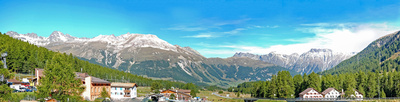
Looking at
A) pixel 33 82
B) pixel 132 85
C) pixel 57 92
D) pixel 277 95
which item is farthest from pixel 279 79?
pixel 57 92

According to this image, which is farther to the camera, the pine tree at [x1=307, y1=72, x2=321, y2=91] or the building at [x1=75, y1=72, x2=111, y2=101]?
the pine tree at [x1=307, y1=72, x2=321, y2=91]

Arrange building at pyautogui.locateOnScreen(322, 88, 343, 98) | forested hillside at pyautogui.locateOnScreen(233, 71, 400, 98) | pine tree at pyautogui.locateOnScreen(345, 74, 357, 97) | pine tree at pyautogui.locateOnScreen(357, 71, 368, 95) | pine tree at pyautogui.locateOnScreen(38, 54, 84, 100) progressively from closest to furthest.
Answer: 1. pine tree at pyautogui.locateOnScreen(38, 54, 84, 100)
2. pine tree at pyautogui.locateOnScreen(345, 74, 357, 97)
3. building at pyautogui.locateOnScreen(322, 88, 343, 98)
4. forested hillside at pyautogui.locateOnScreen(233, 71, 400, 98)
5. pine tree at pyautogui.locateOnScreen(357, 71, 368, 95)

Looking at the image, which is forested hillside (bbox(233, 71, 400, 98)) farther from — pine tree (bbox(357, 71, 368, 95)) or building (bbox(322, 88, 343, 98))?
building (bbox(322, 88, 343, 98))

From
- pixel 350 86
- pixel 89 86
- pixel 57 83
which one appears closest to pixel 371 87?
pixel 350 86

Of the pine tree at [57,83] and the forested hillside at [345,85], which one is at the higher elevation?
the pine tree at [57,83]

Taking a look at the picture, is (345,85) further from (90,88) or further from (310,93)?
(90,88)

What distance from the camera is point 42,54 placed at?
154 meters

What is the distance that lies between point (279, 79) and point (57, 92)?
11646 cm

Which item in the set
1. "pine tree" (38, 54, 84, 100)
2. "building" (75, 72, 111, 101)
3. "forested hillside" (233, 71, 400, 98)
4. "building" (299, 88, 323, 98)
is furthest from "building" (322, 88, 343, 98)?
"pine tree" (38, 54, 84, 100)

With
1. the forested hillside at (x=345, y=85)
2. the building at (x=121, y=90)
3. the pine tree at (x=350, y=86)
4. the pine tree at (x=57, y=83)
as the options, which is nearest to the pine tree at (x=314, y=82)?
the forested hillside at (x=345, y=85)

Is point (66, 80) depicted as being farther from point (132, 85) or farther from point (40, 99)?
point (132, 85)

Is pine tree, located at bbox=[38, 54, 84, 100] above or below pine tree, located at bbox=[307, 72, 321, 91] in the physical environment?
above

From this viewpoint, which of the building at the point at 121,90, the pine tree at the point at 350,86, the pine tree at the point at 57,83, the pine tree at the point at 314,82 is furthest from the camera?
the pine tree at the point at 314,82

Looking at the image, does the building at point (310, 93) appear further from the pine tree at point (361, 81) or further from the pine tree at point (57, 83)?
the pine tree at point (57, 83)
